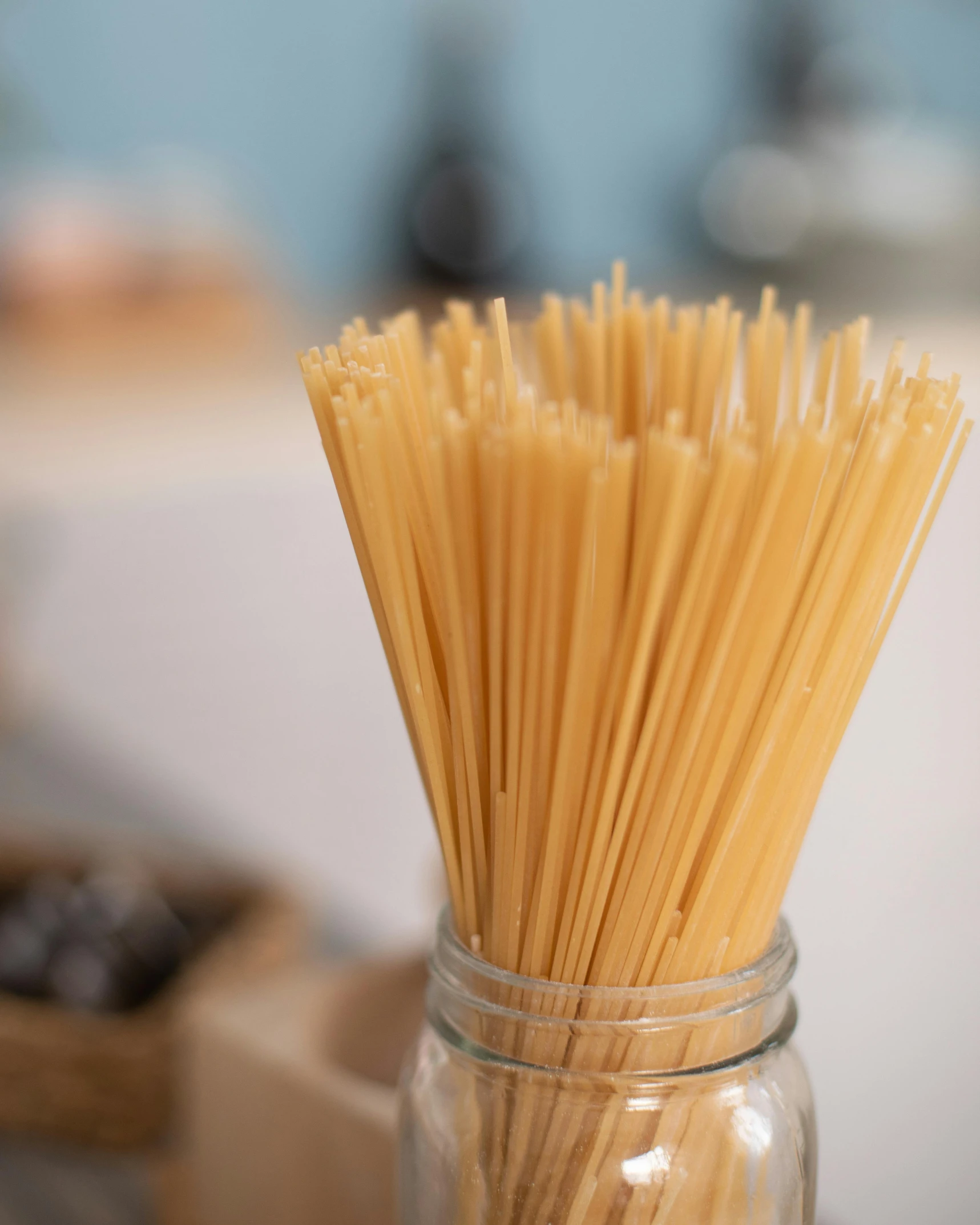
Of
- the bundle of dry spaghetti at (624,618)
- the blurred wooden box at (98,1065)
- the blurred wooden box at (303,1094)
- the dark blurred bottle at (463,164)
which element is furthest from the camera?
the dark blurred bottle at (463,164)

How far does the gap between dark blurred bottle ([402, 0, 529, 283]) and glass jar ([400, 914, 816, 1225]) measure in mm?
1126

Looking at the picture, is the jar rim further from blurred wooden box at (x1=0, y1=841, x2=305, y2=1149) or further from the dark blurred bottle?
the dark blurred bottle

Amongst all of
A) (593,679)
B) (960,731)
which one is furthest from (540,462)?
(960,731)

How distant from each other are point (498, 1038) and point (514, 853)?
25mm

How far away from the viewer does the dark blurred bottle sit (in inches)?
48.6

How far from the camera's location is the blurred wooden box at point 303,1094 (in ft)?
0.84

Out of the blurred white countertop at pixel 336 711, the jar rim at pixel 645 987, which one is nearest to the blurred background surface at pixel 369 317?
the blurred white countertop at pixel 336 711

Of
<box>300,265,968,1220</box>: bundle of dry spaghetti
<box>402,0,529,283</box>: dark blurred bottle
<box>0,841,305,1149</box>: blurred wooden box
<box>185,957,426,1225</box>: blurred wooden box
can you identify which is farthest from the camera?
<box>402,0,529,283</box>: dark blurred bottle

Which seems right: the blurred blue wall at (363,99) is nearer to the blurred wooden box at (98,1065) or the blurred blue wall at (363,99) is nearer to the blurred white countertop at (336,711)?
the blurred white countertop at (336,711)

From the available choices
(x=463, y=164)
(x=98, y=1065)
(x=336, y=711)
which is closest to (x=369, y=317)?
(x=463, y=164)

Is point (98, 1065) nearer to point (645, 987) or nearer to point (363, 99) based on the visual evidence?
point (645, 987)

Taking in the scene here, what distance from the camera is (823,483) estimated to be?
0.15 m

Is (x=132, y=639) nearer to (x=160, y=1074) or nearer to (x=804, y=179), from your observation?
(x=160, y=1074)

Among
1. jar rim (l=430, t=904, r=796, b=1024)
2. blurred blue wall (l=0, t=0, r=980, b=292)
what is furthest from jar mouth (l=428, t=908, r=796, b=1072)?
blurred blue wall (l=0, t=0, r=980, b=292)
